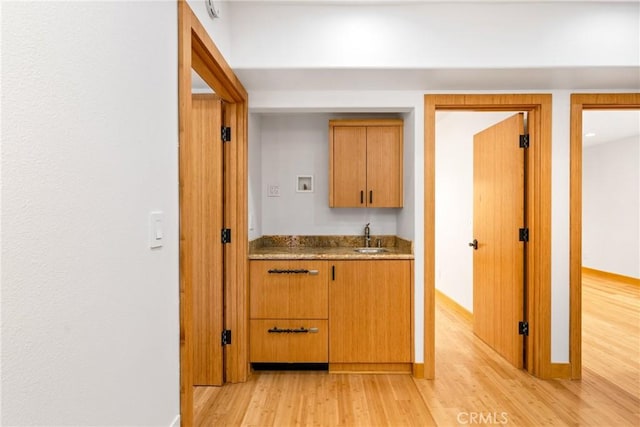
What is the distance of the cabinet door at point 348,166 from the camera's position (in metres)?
3.07

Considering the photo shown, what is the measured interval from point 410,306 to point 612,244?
5953 millimetres

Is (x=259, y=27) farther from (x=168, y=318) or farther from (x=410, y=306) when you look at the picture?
(x=410, y=306)

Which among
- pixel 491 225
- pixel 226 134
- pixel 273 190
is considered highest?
pixel 226 134

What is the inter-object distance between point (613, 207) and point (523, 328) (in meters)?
5.27

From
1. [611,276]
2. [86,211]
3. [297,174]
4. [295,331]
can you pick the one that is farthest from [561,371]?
[611,276]

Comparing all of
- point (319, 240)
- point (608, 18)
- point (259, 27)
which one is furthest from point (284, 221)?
point (608, 18)

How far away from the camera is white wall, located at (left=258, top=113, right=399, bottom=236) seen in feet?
11.1

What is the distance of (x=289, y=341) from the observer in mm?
2721

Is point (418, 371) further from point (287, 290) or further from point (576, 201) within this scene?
point (576, 201)

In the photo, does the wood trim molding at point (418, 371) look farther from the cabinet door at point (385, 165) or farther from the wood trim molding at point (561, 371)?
the cabinet door at point (385, 165)

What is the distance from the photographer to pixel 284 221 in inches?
133

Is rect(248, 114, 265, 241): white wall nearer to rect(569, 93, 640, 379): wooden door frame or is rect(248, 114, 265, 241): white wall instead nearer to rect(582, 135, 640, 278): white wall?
rect(569, 93, 640, 379): wooden door frame

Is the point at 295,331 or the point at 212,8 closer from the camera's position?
the point at 212,8

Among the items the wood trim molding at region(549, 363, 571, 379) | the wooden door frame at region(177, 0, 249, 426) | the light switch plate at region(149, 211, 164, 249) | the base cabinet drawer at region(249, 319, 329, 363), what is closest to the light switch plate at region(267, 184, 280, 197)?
the wooden door frame at region(177, 0, 249, 426)
